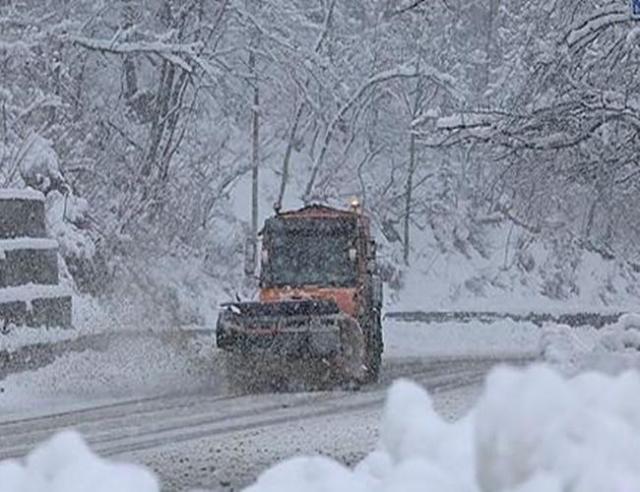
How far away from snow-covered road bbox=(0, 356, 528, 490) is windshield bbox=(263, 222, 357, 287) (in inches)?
64.6

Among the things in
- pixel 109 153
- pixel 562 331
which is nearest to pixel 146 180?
pixel 109 153

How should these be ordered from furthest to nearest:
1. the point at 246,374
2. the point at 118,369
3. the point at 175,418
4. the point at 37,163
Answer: the point at 37,163 < the point at 118,369 < the point at 246,374 < the point at 175,418

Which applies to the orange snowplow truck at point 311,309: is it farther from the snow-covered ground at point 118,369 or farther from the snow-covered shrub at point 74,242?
the snow-covered shrub at point 74,242

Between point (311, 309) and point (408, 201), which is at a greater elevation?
point (311, 309)

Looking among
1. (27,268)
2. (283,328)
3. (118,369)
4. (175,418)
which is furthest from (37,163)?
(175,418)

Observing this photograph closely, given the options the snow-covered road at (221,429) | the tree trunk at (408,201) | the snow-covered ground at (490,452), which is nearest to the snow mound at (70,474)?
the snow-covered ground at (490,452)

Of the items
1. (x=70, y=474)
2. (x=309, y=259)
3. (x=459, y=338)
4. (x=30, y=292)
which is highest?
(x=70, y=474)

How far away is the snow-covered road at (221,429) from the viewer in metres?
13.4

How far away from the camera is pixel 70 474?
4.78m

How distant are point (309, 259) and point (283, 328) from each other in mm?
2120

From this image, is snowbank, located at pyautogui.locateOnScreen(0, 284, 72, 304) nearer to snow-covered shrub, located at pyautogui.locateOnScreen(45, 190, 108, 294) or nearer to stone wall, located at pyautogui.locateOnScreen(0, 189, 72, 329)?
stone wall, located at pyautogui.locateOnScreen(0, 189, 72, 329)

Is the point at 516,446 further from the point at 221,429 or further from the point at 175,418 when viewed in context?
the point at 175,418

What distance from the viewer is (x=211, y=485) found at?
38.9 ft

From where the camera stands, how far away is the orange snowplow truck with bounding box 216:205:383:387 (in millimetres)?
20172
